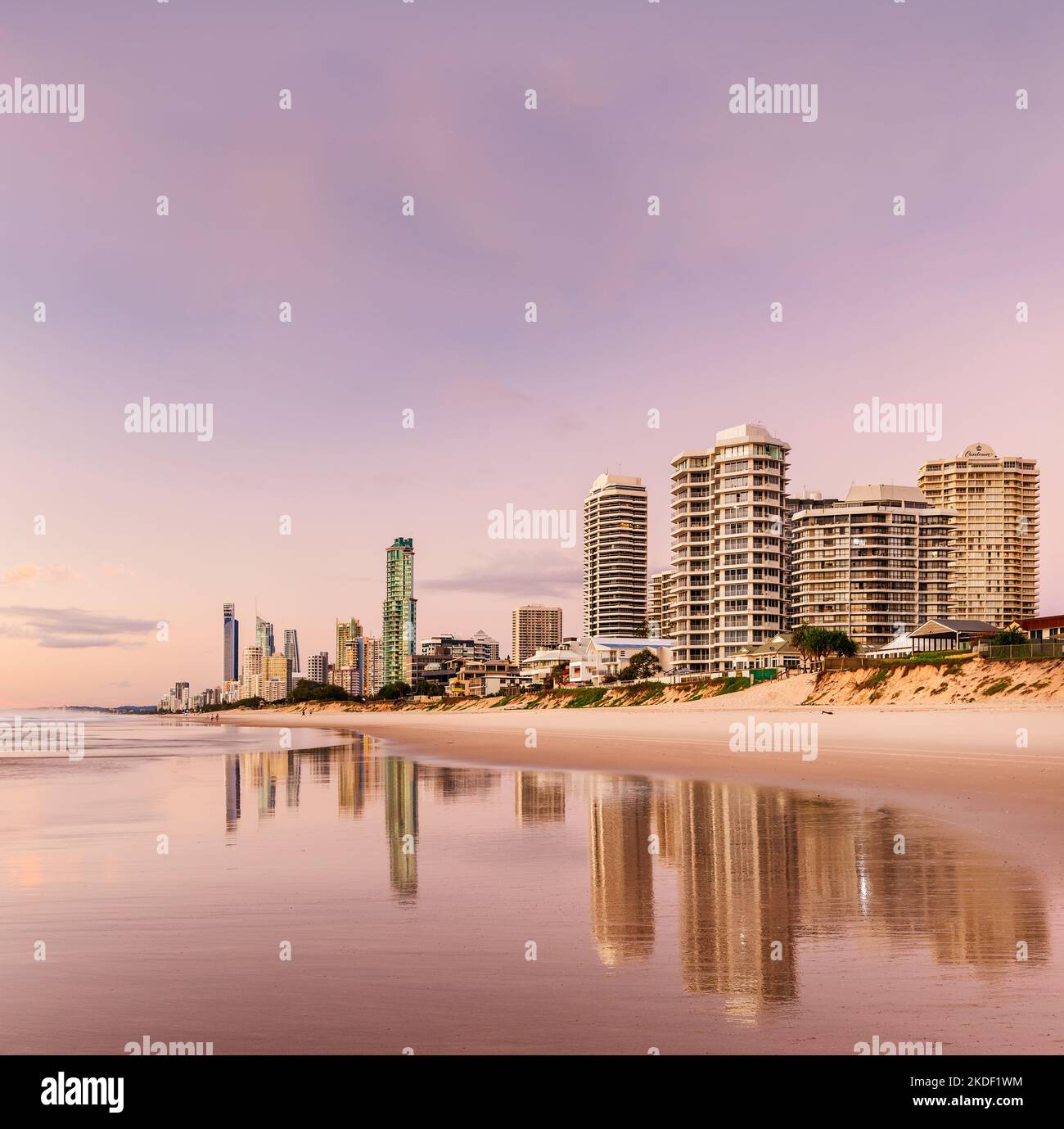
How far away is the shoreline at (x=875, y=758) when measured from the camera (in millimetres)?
19016

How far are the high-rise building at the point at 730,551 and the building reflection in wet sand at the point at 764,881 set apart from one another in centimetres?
13125

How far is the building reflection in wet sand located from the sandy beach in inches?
74.6

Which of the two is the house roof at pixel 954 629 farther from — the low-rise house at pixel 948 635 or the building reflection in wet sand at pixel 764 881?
the building reflection in wet sand at pixel 764 881

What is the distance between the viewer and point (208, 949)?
9.26 m

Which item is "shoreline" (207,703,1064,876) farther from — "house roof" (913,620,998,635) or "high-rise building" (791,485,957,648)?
"high-rise building" (791,485,957,648)

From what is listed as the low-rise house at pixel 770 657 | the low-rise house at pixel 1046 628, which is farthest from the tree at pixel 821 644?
the low-rise house at pixel 1046 628

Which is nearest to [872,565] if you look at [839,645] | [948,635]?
[948,635]

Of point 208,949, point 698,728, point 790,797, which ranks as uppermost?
point 208,949

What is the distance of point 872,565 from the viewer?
173875mm

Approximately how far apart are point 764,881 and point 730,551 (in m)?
146

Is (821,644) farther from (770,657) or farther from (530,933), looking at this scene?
(530,933)
